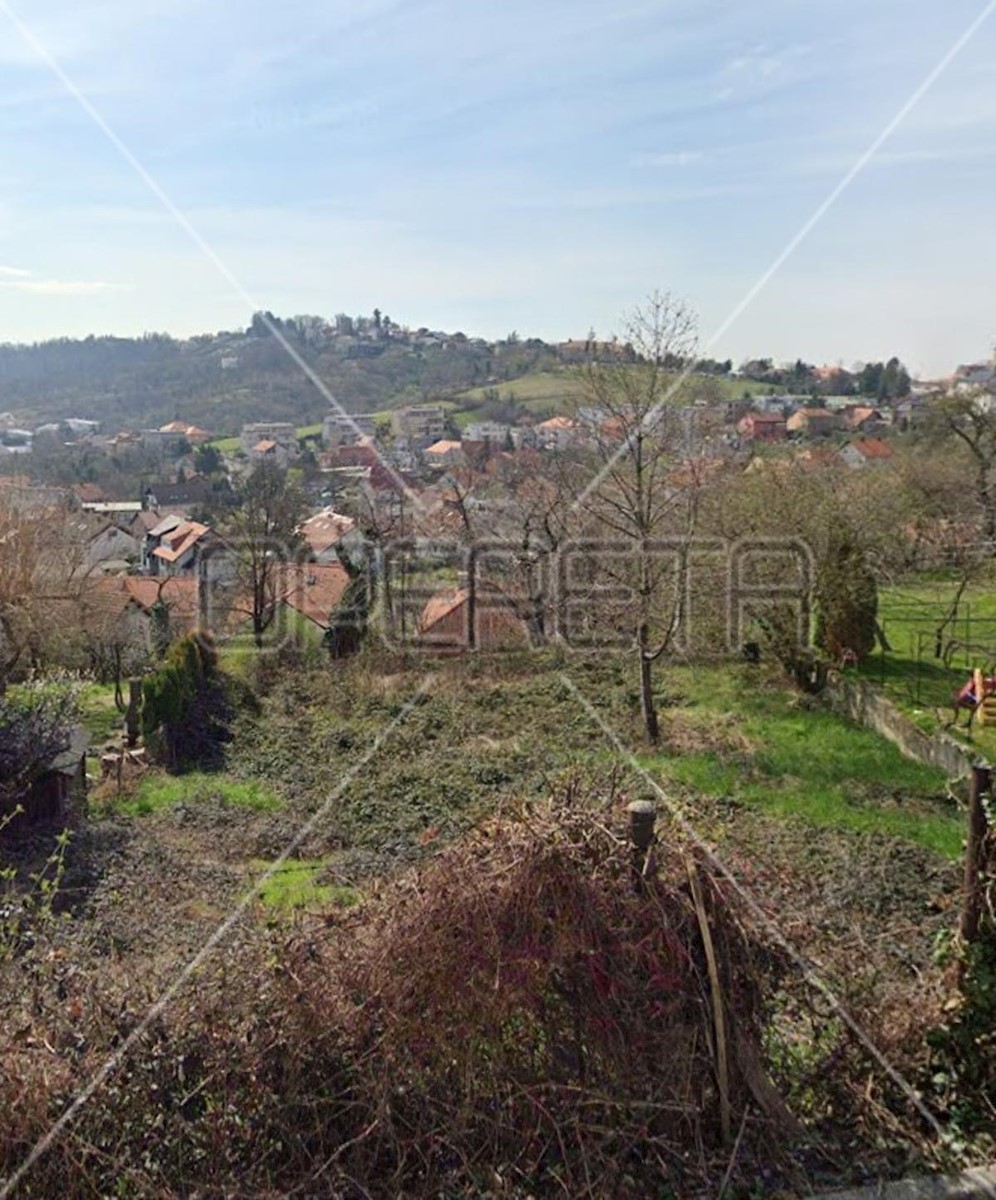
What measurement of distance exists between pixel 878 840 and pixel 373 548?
14952mm

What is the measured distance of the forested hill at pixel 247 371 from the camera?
7600cm

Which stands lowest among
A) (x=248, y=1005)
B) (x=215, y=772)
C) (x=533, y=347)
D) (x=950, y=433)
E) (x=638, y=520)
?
(x=215, y=772)

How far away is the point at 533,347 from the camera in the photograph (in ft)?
277

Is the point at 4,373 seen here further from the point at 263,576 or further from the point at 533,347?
the point at 263,576

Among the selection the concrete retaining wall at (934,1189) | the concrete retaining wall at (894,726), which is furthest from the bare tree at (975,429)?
the concrete retaining wall at (934,1189)

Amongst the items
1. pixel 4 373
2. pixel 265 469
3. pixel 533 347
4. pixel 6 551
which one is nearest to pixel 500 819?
pixel 6 551

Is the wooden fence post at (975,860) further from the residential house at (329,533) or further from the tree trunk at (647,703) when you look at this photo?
the residential house at (329,533)

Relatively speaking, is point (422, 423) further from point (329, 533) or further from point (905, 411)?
point (329, 533)

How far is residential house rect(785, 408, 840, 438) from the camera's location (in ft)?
177

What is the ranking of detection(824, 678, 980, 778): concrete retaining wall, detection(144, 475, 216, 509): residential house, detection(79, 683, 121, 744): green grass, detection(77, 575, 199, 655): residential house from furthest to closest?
1. detection(144, 475, 216, 509): residential house
2. detection(77, 575, 199, 655): residential house
3. detection(79, 683, 121, 744): green grass
4. detection(824, 678, 980, 778): concrete retaining wall

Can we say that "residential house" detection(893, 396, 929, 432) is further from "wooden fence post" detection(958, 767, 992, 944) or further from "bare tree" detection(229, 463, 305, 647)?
"wooden fence post" detection(958, 767, 992, 944)

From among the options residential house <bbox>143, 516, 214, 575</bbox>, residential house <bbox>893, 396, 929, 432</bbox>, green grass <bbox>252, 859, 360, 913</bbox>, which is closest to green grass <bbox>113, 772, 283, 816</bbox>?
green grass <bbox>252, 859, 360, 913</bbox>

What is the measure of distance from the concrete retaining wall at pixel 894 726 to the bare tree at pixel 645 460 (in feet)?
8.17

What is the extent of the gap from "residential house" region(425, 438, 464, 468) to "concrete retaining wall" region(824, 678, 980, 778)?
31617mm
